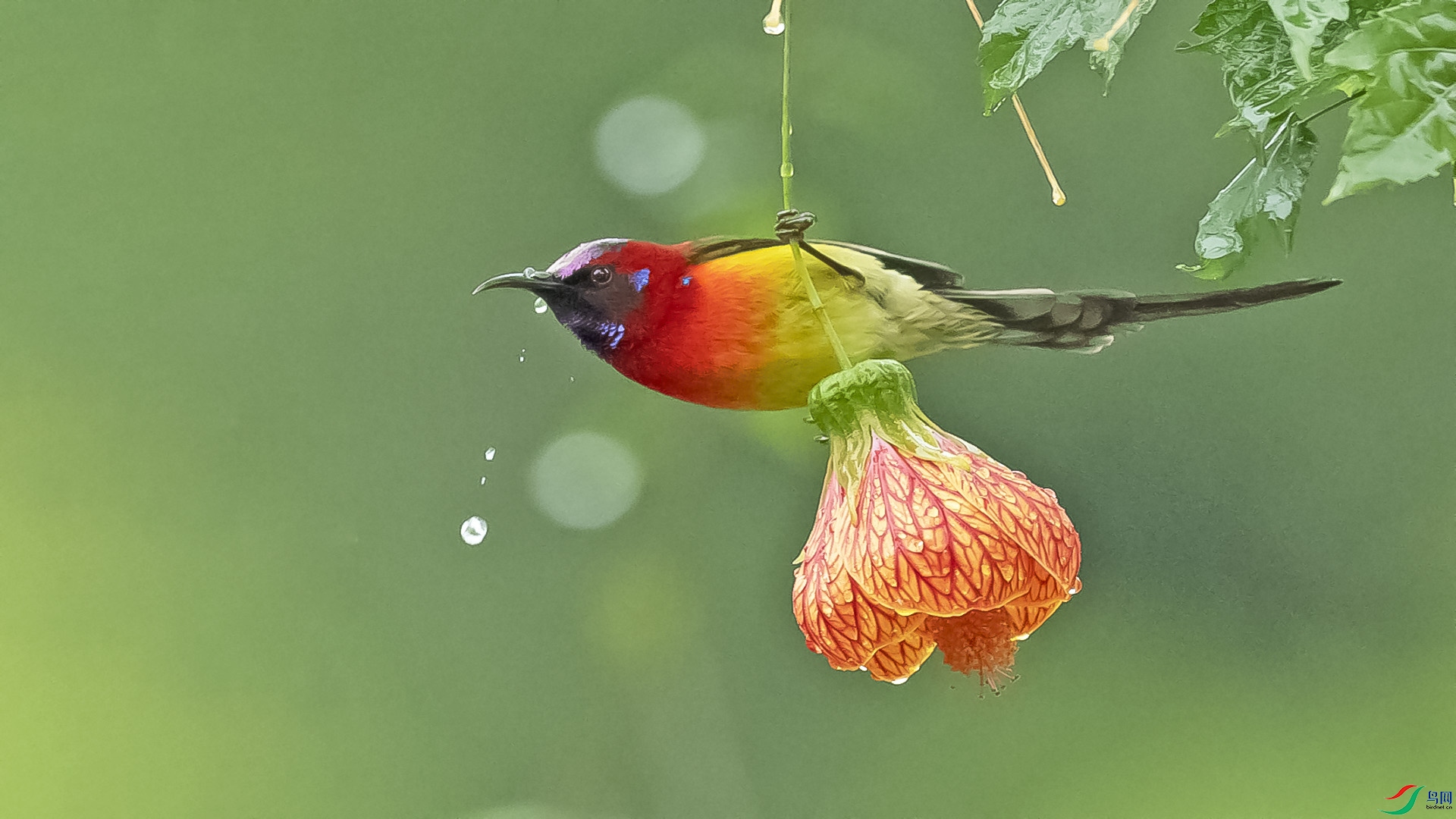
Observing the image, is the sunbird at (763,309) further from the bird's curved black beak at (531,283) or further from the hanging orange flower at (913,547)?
the hanging orange flower at (913,547)

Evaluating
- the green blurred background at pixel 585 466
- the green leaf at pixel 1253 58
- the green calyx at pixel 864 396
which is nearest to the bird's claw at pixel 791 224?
the green calyx at pixel 864 396

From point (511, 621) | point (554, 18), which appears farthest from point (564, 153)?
point (511, 621)

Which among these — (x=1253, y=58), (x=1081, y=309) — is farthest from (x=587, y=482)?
(x=1253, y=58)

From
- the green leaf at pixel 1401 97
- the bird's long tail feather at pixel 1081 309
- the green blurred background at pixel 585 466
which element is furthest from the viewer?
the green blurred background at pixel 585 466

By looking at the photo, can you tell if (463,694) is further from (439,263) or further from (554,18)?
(554,18)

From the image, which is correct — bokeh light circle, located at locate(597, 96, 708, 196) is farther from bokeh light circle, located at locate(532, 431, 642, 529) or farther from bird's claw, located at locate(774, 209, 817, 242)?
bird's claw, located at locate(774, 209, 817, 242)

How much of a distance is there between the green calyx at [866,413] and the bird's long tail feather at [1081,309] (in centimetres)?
22

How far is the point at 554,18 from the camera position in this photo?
1184 mm

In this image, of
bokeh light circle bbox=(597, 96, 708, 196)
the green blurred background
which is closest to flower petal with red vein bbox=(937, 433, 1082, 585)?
the green blurred background

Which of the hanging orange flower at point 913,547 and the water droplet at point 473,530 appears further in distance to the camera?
the water droplet at point 473,530

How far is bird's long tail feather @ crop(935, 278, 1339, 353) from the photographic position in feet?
1.98

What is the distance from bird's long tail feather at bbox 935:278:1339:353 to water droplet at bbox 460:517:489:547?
735 mm

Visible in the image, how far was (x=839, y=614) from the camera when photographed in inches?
16.6

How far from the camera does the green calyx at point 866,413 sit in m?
0.47
